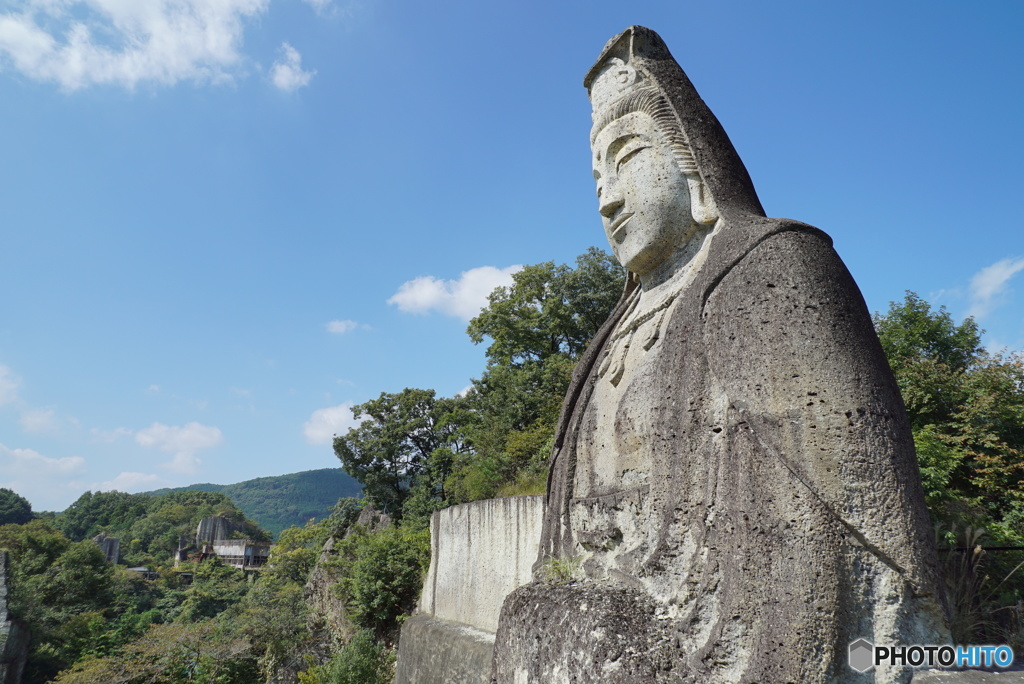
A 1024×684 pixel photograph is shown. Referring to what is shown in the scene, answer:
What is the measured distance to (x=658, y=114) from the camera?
2488mm

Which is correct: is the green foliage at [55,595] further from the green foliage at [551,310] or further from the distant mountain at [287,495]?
the distant mountain at [287,495]

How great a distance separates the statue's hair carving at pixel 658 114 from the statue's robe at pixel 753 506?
1.17 ft

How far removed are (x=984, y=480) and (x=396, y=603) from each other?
10828mm

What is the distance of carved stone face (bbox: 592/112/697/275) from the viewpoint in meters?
2.40

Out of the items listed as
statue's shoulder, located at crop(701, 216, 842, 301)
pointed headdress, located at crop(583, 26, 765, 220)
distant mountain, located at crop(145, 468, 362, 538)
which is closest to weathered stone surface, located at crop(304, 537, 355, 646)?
pointed headdress, located at crop(583, 26, 765, 220)

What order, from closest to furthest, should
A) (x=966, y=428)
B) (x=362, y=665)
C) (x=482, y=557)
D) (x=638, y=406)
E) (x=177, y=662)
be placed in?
1. (x=638, y=406)
2. (x=482, y=557)
3. (x=966, y=428)
4. (x=362, y=665)
5. (x=177, y=662)

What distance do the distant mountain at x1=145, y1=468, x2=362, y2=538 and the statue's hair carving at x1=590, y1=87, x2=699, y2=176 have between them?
150 m

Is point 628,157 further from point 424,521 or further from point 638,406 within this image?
point 424,521

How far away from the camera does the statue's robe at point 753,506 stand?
5.07ft

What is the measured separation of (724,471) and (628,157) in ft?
4.51

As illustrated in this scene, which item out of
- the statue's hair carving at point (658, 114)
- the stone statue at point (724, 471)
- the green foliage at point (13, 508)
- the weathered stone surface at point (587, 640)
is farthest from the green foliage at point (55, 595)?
the green foliage at point (13, 508)

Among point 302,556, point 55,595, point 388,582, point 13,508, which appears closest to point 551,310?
point 388,582

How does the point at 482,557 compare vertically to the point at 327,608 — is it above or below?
above

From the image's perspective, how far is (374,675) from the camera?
11219 mm
